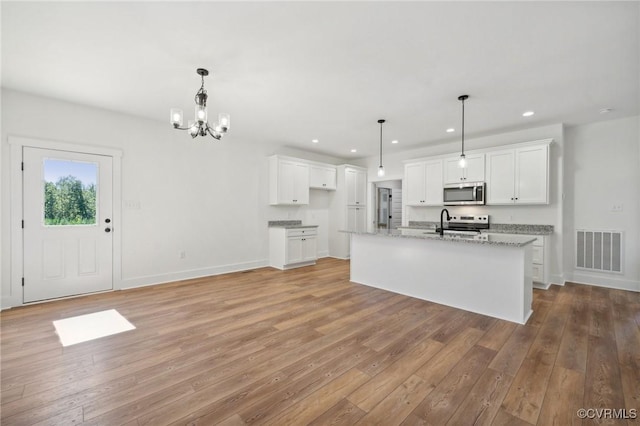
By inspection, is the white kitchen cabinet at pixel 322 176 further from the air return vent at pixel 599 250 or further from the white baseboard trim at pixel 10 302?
the white baseboard trim at pixel 10 302

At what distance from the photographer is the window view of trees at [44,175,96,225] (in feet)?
12.4

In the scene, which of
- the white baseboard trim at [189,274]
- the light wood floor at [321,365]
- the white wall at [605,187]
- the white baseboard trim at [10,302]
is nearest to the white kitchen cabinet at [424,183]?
the white wall at [605,187]

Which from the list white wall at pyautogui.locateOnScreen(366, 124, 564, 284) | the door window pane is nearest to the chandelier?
the door window pane

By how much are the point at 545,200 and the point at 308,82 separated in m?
4.21

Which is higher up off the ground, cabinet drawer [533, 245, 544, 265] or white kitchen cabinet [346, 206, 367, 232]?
white kitchen cabinet [346, 206, 367, 232]

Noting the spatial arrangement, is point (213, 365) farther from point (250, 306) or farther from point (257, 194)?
point (257, 194)

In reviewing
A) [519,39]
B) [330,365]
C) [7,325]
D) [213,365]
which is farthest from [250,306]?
[519,39]

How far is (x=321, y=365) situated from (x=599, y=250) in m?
5.17

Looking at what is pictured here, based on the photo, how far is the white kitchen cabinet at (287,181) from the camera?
19.8ft

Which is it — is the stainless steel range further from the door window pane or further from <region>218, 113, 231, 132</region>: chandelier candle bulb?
the door window pane

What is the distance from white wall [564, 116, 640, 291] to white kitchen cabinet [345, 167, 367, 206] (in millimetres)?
4144

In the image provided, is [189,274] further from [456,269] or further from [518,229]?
[518,229]

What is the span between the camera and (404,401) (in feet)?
5.90

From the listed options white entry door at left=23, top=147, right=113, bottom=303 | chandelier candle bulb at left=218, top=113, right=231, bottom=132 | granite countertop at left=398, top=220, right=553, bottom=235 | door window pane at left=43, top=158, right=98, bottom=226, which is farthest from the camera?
granite countertop at left=398, top=220, right=553, bottom=235
